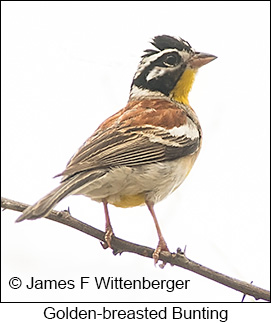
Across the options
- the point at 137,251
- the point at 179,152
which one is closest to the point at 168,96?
the point at 179,152

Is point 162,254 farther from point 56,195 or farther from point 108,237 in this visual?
point 56,195

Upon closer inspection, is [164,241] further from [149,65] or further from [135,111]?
[149,65]

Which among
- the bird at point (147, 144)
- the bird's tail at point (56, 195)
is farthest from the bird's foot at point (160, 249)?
the bird's tail at point (56, 195)

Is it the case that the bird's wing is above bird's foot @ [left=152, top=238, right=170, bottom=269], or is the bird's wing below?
above

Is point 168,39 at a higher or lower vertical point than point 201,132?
higher

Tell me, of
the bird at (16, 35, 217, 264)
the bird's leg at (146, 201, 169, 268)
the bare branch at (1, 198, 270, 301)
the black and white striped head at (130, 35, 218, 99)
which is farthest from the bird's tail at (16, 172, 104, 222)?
the black and white striped head at (130, 35, 218, 99)

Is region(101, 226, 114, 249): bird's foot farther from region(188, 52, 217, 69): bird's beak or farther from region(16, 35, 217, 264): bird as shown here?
region(188, 52, 217, 69): bird's beak

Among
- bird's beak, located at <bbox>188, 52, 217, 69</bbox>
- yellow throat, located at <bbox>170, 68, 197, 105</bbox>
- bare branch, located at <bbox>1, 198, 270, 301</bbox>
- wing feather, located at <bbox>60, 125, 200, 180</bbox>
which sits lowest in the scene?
bare branch, located at <bbox>1, 198, 270, 301</bbox>
